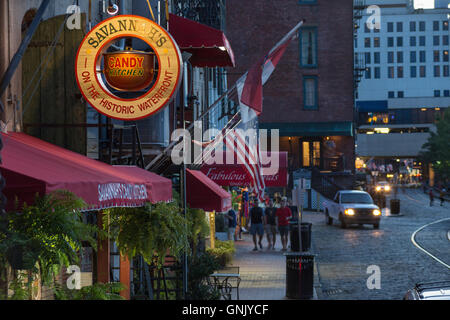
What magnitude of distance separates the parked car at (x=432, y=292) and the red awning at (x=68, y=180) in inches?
129

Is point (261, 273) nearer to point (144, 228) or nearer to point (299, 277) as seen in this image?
point (299, 277)

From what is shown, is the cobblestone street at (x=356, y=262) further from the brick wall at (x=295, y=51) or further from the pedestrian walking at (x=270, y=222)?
the brick wall at (x=295, y=51)

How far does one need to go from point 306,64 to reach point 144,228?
49.4 metres

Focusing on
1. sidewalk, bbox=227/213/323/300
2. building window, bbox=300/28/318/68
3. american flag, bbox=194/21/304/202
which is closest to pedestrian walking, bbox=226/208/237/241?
sidewalk, bbox=227/213/323/300

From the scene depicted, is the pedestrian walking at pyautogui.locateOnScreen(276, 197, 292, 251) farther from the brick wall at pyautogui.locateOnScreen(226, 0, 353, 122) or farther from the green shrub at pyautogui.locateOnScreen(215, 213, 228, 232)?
the brick wall at pyautogui.locateOnScreen(226, 0, 353, 122)

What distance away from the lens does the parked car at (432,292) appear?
8.25m

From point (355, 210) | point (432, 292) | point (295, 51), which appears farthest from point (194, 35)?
point (295, 51)

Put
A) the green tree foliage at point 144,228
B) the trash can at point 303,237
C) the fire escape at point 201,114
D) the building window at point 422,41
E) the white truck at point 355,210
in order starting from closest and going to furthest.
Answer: the green tree foliage at point 144,228
the fire escape at point 201,114
the trash can at point 303,237
the white truck at point 355,210
the building window at point 422,41

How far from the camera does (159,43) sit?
9.41 metres

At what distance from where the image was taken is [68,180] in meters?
6.39

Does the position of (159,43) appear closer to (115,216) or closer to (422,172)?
(115,216)

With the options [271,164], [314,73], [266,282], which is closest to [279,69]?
[314,73]

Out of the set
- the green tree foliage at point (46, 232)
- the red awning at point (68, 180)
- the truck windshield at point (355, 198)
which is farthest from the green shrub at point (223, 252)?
the truck windshield at point (355, 198)

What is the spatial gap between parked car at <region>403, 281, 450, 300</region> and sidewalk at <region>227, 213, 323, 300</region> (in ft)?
20.7
